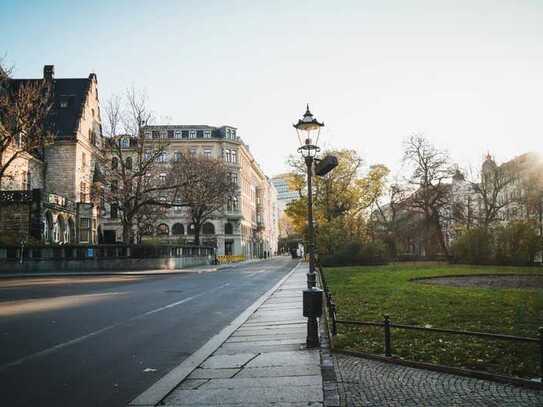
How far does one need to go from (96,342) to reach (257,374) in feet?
13.0

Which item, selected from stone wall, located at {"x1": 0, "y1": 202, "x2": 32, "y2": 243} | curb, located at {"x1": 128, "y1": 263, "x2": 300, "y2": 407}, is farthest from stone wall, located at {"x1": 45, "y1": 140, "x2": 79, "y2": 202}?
curb, located at {"x1": 128, "y1": 263, "x2": 300, "y2": 407}

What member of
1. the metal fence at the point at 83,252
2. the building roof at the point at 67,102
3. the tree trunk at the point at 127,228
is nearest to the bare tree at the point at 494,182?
the metal fence at the point at 83,252

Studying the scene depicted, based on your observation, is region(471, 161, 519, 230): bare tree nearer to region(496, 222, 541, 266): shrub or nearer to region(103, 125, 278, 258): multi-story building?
region(496, 222, 541, 266): shrub

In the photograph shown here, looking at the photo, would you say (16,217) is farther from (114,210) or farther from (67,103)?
(114,210)

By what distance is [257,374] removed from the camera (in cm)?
627

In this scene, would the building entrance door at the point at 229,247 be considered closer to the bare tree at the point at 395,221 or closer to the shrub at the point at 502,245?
the bare tree at the point at 395,221

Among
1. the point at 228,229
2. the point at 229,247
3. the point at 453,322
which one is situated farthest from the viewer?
the point at 229,247

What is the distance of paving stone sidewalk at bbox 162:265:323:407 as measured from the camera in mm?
5199

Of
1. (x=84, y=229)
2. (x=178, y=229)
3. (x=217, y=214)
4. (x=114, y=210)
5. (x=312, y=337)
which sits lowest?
(x=312, y=337)

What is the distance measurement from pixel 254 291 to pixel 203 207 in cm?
3013

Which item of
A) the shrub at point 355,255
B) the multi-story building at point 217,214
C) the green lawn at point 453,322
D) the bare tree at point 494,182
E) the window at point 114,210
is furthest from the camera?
the multi-story building at point 217,214

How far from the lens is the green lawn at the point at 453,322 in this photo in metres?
6.52

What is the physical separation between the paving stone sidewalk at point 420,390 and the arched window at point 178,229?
71.0m

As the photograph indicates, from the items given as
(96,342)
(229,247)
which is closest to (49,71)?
(229,247)
